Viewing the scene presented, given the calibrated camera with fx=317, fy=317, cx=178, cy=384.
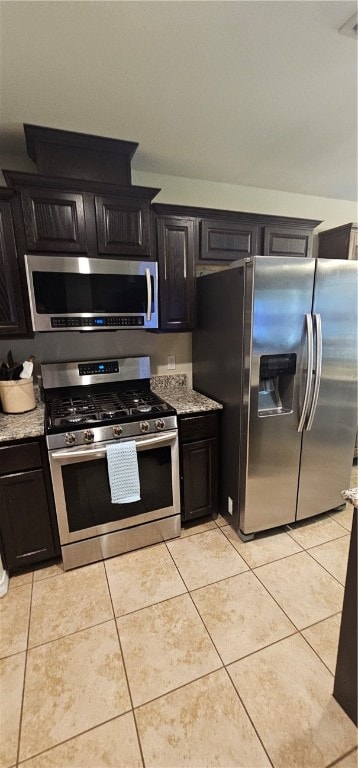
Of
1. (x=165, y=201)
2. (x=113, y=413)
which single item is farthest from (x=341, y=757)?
(x=165, y=201)

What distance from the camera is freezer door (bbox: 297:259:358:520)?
75.4 inches

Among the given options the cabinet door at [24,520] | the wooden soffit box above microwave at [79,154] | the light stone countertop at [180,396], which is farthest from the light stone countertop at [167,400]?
the wooden soffit box above microwave at [79,154]

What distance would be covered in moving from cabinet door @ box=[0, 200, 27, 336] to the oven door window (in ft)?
2.88

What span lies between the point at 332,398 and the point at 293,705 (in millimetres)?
1559

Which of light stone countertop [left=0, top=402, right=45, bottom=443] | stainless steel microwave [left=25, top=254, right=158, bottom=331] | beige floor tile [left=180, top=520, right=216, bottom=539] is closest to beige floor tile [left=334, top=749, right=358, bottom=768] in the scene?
beige floor tile [left=180, top=520, right=216, bottom=539]

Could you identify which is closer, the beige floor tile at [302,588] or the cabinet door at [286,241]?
the beige floor tile at [302,588]

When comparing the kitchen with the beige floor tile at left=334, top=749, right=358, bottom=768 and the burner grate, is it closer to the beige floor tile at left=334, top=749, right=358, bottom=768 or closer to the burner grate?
the beige floor tile at left=334, top=749, right=358, bottom=768

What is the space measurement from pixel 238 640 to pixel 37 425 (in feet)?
4.96

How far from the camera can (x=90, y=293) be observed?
1.93 metres

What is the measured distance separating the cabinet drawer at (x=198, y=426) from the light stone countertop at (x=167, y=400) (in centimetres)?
5

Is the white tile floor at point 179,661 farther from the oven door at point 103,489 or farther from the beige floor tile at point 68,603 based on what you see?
the oven door at point 103,489

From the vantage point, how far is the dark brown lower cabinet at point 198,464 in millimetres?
2121

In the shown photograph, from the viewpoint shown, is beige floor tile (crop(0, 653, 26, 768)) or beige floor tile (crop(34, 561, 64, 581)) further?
beige floor tile (crop(34, 561, 64, 581))

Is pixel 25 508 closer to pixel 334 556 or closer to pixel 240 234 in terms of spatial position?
pixel 334 556
